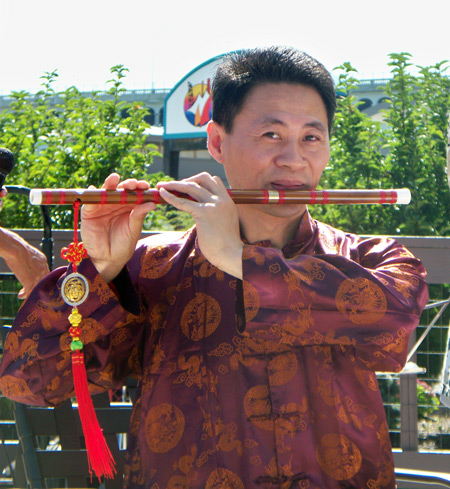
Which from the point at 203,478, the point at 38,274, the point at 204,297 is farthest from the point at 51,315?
the point at 38,274

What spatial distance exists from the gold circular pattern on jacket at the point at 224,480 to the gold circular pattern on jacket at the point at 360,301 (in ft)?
1.72

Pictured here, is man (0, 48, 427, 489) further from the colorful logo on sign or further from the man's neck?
the colorful logo on sign

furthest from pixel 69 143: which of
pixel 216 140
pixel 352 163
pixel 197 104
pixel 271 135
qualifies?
pixel 197 104

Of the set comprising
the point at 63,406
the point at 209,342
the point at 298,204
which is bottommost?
the point at 63,406

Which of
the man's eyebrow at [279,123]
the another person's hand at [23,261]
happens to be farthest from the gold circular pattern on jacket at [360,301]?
the another person's hand at [23,261]

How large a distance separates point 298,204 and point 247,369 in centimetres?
49

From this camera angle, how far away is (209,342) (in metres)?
2.06

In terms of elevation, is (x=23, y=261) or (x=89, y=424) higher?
(x=23, y=261)

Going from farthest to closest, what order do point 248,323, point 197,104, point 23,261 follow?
1. point 197,104
2. point 23,261
3. point 248,323

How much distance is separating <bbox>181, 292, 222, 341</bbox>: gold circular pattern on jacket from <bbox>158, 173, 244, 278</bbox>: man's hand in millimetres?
283

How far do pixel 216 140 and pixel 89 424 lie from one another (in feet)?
3.08

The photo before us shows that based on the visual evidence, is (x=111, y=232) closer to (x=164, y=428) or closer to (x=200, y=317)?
(x=200, y=317)

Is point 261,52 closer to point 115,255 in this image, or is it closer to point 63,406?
point 115,255

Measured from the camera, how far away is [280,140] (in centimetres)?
208
